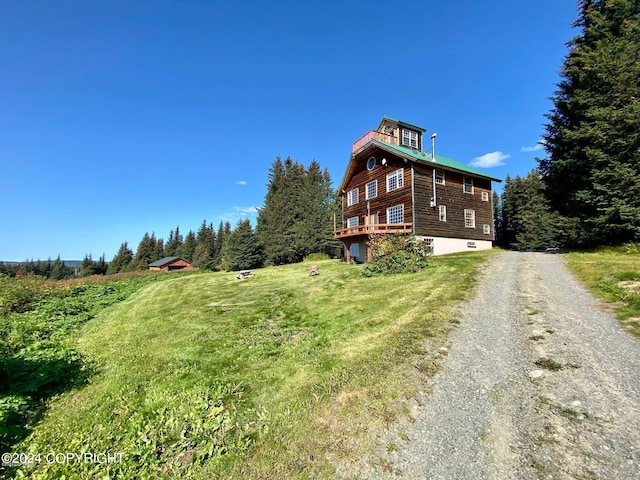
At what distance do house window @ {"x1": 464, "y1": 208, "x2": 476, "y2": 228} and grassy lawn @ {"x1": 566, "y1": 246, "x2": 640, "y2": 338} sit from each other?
11671mm

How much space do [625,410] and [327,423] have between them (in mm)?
3889

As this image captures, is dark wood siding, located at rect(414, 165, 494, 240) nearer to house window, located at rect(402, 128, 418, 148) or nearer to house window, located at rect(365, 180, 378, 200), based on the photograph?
house window, located at rect(365, 180, 378, 200)

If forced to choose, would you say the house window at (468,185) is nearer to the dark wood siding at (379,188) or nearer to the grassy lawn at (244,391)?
→ the dark wood siding at (379,188)

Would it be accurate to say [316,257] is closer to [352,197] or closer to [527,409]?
[352,197]

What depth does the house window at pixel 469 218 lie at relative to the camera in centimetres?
2442

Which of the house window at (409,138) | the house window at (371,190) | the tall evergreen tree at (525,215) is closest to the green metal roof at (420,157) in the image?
the house window at (409,138)

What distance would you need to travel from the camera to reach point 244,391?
4.88 m

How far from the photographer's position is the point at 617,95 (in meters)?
16.2

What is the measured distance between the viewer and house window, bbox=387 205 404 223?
2249 cm

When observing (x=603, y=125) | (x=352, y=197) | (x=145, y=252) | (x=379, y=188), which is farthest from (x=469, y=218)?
(x=145, y=252)

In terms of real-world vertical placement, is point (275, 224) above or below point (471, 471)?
above

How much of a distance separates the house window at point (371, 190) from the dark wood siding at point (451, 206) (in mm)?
4352

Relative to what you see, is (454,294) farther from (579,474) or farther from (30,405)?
(30,405)

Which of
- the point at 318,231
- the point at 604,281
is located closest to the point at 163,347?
the point at 604,281
